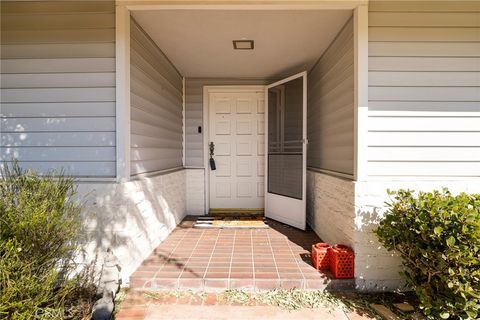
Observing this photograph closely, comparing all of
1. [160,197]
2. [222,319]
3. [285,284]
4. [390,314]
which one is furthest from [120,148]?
[390,314]

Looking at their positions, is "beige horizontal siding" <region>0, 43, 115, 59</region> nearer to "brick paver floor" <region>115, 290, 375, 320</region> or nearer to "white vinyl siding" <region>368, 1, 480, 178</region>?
"brick paver floor" <region>115, 290, 375, 320</region>

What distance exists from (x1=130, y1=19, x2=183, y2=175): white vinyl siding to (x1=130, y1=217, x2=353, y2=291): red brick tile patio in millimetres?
911

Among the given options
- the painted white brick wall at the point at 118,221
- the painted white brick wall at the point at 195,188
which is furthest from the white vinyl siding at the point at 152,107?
the painted white brick wall at the point at 195,188

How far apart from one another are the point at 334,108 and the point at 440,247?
5.55 feet

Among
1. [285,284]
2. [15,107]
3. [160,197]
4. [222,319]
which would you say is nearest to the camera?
[222,319]

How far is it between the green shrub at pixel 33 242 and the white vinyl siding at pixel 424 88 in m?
2.52

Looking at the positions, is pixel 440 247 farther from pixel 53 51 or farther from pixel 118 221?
pixel 53 51

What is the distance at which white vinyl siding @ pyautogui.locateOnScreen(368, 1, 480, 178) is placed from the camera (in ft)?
8.01

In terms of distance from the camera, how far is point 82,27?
249 cm

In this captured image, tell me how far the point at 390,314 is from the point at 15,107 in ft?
11.6

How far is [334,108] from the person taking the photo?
3.09m

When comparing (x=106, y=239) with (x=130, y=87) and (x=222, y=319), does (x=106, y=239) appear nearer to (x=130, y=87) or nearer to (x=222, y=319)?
(x=222, y=319)

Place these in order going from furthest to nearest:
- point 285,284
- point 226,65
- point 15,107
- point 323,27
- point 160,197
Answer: point 226,65 → point 160,197 → point 323,27 → point 15,107 → point 285,284

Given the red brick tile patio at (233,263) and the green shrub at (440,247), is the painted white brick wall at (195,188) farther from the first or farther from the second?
the green shrub at (440,247)
